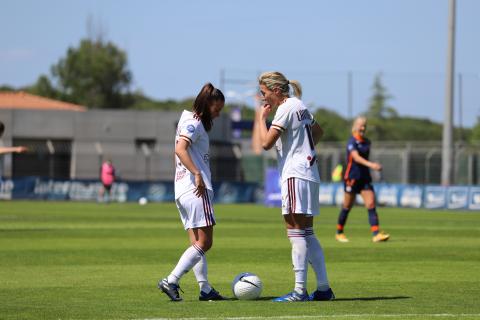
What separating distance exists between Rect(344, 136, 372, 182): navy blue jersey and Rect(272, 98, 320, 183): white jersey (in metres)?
8.98

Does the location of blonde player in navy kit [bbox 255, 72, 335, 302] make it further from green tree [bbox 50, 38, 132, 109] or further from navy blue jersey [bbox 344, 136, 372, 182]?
green tree [bbox 50, 38, 132, 109]

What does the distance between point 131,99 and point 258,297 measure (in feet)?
352

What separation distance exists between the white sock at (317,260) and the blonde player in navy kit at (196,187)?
97 centimetres

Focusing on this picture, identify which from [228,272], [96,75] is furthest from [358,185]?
[96,75]

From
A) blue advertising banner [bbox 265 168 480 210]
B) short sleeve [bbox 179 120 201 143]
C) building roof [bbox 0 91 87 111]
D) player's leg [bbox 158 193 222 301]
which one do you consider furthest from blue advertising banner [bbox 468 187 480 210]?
building roof [bbox 0 91 87 111]

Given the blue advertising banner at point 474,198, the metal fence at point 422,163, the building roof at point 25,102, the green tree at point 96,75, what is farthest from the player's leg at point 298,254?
the green tree at point 96,75

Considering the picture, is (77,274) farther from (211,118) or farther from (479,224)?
(479,224)

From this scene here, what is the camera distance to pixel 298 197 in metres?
10.2

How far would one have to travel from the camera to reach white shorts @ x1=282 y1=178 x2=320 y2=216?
33.3 feet

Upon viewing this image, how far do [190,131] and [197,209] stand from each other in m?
0.76

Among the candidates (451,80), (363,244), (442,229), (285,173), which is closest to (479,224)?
(442,229)

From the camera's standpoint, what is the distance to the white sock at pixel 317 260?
33.9ft

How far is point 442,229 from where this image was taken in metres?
24.3

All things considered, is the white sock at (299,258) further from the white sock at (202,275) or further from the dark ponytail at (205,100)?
the dark ponytail at (205,100)
